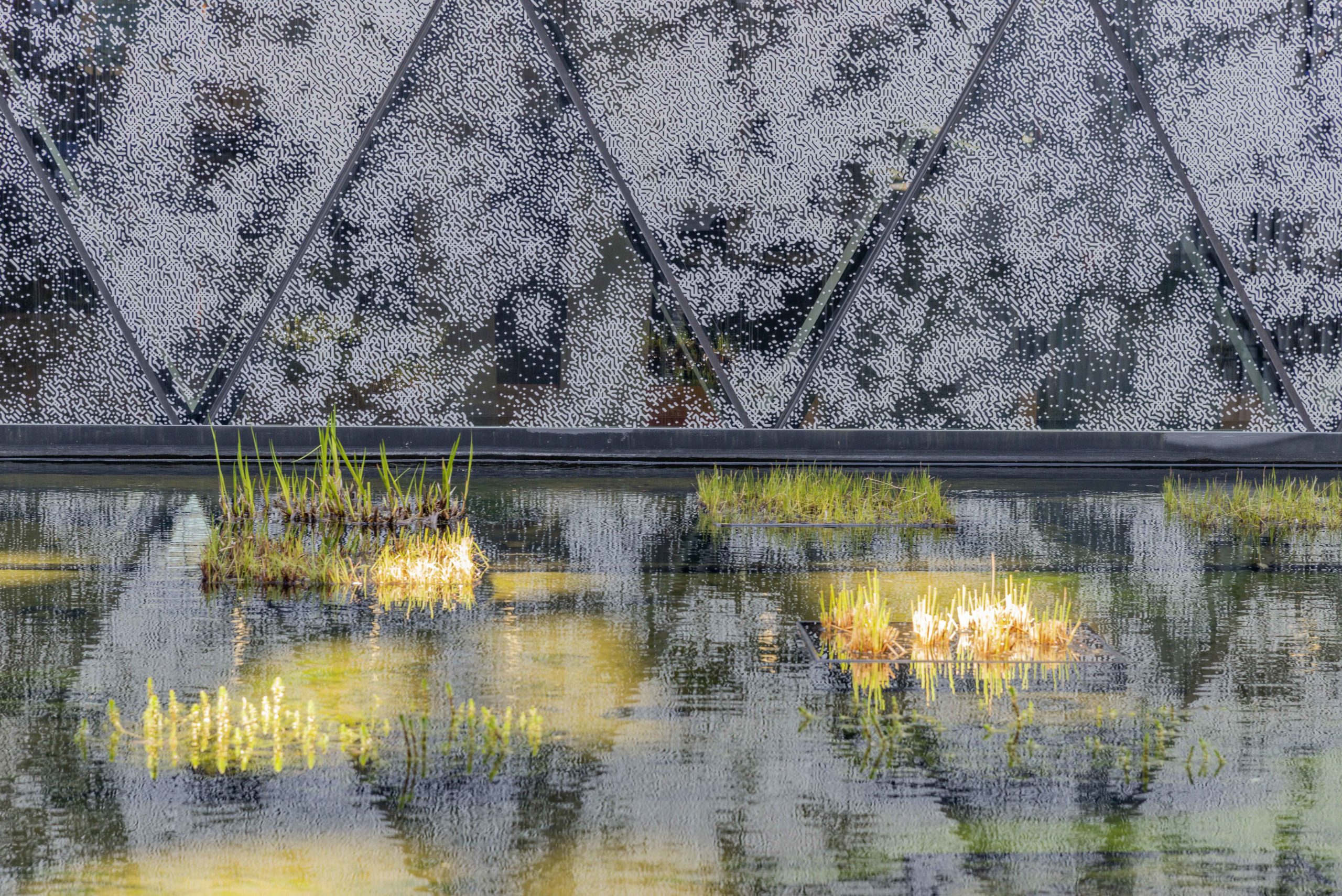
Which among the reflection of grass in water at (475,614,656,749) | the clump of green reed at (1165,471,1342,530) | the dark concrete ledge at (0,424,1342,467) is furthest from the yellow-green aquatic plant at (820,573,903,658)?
the dark concrete ledge at (0,424,1342,467)

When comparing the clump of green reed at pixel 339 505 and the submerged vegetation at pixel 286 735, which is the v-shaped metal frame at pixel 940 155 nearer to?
the clump of green reed at pixel 339 505

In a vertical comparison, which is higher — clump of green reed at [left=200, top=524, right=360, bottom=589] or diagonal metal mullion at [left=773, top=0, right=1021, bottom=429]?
diagonal metal mullion at [left=773, top=0, right=1021, bottom=429]

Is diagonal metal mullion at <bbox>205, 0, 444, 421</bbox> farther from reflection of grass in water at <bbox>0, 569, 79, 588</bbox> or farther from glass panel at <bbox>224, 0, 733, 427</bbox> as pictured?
reflection of grass in water at <bbox>0, 569, 79, 588</bbox>

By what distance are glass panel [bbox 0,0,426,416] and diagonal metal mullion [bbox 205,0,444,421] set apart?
0.23 feet

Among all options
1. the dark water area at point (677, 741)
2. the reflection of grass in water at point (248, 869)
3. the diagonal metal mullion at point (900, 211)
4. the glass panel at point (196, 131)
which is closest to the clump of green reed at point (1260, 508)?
the dark water area at point (677, 741)

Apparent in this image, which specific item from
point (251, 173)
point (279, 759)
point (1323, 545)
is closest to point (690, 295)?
point (251, 173)

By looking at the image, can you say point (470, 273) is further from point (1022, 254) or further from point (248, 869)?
point (248, 869)

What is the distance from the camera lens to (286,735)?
4648 mm

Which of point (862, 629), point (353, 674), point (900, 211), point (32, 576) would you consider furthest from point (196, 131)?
point (862, 629)

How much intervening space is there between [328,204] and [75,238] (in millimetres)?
2246

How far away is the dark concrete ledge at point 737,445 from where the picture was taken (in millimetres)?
14375

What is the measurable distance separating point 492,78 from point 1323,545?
880 centimetres

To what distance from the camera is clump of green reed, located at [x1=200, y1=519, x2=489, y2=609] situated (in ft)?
23.5

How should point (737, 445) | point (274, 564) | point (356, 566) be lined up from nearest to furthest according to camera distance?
1. point (274, 564)
2. point (356, 566)
3. point (737, 445)
